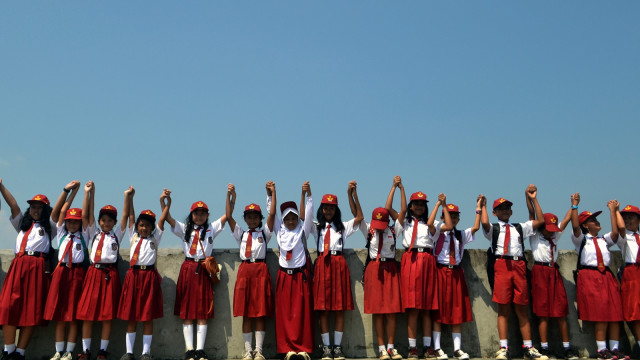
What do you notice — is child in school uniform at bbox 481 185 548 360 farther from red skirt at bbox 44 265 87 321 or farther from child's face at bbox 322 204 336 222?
red skirt at bbox 44 265 87 321

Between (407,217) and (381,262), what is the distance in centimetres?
79

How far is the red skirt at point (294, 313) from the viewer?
7.15 metres

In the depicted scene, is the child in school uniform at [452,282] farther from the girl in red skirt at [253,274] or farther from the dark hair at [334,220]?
the girl in red skirt at [253,274]

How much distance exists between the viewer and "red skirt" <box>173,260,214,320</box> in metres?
7.26

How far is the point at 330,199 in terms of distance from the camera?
7695 mm

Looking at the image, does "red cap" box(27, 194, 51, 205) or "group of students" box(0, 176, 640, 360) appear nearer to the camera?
"group of students" box(0, 176, 640, 360)

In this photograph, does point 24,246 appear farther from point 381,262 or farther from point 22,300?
point 381,262

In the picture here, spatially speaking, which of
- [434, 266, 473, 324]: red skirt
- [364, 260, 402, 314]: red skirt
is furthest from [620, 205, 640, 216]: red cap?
[364, 260, 402, 314]: red skirt

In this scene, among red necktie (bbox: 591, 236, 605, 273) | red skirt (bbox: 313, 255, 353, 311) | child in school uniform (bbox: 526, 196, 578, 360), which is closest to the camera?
red skirt (bbox: 313, 255, 353, 311)

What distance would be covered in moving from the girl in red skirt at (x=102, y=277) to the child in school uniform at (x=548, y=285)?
5.89 meters

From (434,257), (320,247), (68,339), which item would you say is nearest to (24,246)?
(68,339)

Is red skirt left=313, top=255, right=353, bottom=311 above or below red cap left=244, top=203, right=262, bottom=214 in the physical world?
below

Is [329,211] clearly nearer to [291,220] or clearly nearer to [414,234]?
[291,220]

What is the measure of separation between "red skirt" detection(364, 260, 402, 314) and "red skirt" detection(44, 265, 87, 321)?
394cm
